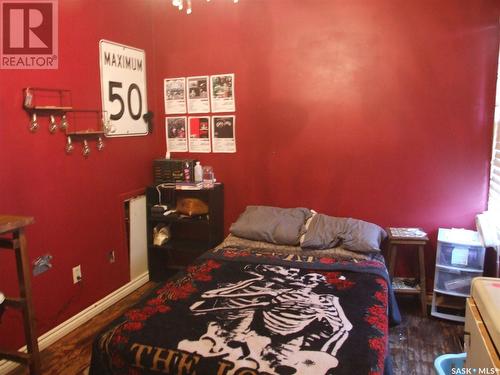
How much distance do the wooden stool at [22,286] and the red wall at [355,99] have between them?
1896mm

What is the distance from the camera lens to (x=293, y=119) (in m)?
3.17

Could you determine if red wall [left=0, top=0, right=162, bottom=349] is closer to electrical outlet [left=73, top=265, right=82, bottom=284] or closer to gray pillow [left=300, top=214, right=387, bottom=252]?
electrical outlet [left=73, top=265, right=82, bottom=284]

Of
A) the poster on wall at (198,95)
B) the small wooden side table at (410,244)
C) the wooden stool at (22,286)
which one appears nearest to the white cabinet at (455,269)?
the small wooden side table at (410,244)

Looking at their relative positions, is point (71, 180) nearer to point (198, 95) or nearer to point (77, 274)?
point (77, 274)

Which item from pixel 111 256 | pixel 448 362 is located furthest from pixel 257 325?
pixel 111 256

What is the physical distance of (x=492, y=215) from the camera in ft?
8.65

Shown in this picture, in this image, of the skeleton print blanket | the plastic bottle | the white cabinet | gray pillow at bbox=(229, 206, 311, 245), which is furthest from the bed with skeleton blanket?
the plastic bottle

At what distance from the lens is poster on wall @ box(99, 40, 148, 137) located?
2.94m

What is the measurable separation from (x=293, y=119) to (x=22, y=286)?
2.23 m

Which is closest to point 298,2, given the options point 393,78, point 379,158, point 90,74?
point 393,78

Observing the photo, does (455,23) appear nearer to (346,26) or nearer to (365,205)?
(346,26)

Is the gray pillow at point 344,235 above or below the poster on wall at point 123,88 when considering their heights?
below

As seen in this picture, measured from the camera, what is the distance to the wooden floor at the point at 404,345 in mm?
2270

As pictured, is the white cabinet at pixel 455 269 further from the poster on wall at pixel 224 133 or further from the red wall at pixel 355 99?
the poster on wall at pixel 224 133
